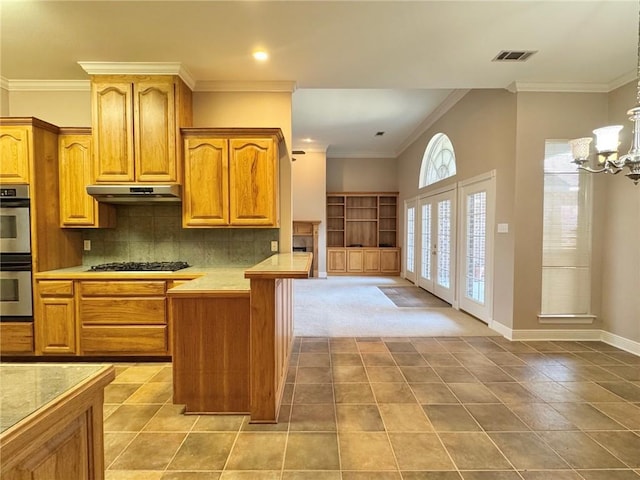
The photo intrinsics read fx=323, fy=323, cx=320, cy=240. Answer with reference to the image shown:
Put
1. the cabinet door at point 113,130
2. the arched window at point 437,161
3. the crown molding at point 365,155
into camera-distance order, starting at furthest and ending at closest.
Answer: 1. the crown molding at point 365,155
2. the arched window at point 437,161
3. the cabinet door at point 113,130

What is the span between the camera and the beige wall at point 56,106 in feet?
11.9

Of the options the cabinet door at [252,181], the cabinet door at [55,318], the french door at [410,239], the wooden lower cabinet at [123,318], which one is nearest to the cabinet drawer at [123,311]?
the wooden lower cabinet at [123,318]

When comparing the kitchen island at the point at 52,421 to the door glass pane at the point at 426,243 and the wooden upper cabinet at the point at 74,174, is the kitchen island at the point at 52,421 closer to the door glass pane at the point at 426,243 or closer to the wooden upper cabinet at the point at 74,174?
the wooden upper cabinet at the point at 74,174

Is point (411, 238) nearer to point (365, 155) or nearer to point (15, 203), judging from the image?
point (365, 155)

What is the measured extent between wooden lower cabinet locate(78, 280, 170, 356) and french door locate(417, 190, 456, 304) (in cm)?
441

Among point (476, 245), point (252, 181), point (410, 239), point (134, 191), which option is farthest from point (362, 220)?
point (134, 191)

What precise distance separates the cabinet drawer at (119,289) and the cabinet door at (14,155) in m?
1.16

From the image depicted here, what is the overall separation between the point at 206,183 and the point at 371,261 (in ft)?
20.8

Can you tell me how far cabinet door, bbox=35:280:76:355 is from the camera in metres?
3.09

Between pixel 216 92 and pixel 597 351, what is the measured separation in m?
5.04

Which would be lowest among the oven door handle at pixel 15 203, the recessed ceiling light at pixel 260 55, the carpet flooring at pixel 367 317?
the carpet flooring at pixel 367 317

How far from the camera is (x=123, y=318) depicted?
10.2ft

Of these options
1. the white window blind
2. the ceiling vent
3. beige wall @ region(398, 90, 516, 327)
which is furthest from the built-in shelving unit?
the ceiling vent

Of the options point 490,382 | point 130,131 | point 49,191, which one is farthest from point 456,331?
point 49,191
